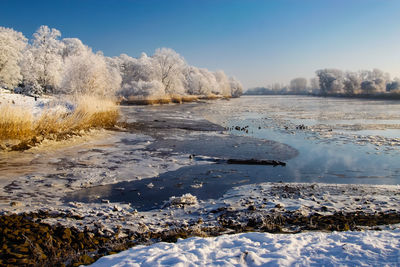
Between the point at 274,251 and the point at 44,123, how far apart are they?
11897 millimetres

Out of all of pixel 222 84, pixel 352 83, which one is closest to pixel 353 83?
pixel 352 83

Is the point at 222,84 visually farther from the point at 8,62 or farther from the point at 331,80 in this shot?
the point at 8,62

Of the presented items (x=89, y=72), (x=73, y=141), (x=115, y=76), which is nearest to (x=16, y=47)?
(x=89, y=72)

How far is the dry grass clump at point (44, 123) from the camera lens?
35.0 feet

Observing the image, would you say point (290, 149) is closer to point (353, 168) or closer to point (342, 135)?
point (353, 168)

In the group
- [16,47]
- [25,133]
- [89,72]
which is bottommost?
[25,133]

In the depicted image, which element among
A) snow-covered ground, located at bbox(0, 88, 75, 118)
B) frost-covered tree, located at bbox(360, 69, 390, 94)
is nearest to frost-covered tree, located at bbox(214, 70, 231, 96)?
frost-covered tree, located at bbox(360, 69, 390, 94)

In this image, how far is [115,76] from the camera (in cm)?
6606

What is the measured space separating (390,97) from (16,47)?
79270 millimetres

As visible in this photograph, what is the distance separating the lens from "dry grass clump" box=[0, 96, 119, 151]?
420 inches

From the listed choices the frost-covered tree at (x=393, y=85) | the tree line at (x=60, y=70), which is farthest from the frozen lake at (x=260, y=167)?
the frost-covered tree at (x=393, y=85)

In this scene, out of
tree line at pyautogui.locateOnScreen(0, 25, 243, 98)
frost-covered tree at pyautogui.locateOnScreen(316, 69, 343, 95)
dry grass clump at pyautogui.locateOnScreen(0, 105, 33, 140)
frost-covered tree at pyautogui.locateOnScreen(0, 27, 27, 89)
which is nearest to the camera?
dry grass clump at pyautogui.locateOnScreen(0, 105, 33, 140)

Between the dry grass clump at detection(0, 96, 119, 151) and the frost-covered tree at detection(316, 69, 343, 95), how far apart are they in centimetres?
11236

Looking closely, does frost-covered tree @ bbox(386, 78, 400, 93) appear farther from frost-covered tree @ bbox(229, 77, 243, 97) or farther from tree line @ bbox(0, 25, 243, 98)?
tree line @ bbox(0, 25, 243, 98)
